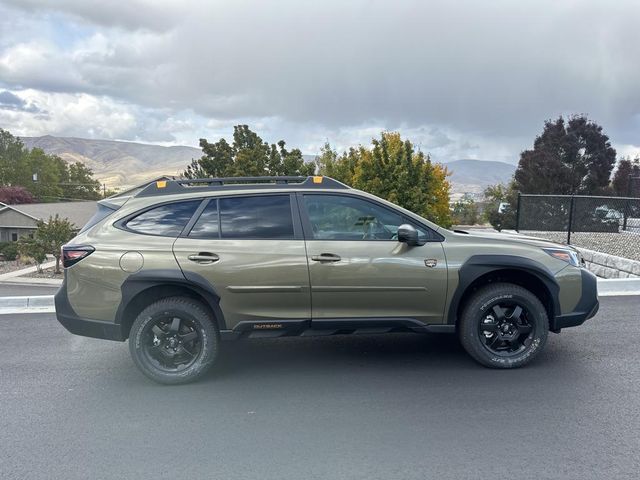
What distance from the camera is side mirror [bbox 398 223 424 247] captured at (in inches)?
173

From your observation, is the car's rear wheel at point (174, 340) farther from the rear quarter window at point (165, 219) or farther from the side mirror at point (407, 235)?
the side mirror at point (407, 235)

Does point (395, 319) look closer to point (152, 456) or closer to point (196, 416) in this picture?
point (196, 416)

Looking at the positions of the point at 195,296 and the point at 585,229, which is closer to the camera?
the point at 195,296

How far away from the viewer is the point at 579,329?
6.02 m

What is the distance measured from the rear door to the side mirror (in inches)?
35.0

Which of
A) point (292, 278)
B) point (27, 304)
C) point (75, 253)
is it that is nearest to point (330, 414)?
point (292, 278)

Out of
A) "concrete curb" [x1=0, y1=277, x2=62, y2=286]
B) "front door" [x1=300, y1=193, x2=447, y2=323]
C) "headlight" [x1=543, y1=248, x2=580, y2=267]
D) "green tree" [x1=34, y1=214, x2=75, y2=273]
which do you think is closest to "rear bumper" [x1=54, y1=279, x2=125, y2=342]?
"front door" [x1=300, y1=193, x2=447, y2=323]

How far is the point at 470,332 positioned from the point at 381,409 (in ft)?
4.08

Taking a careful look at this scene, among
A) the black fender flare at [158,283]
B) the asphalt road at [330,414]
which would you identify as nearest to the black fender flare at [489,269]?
the asphalt road at [330,414]

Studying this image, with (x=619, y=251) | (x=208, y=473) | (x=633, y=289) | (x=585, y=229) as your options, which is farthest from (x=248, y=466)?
(x=585, y=229)

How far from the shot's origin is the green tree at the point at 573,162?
3362cm

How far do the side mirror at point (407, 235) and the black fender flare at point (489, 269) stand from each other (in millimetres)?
541

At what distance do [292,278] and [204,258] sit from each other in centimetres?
81

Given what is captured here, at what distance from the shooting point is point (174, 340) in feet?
14.8
